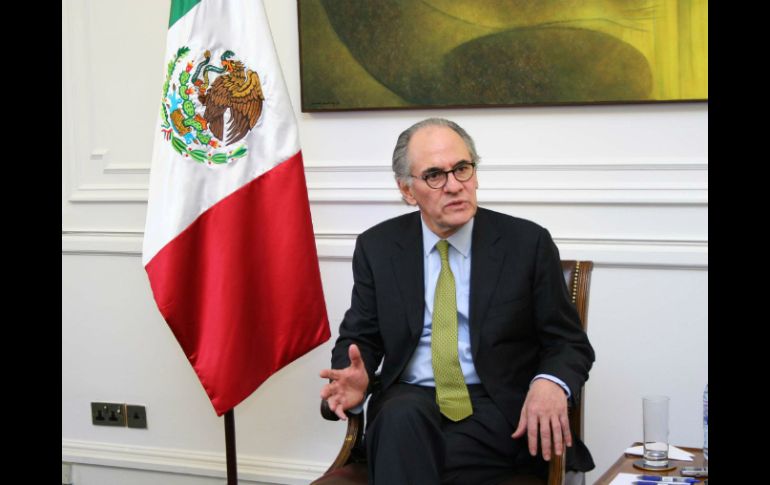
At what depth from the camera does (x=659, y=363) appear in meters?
3.36

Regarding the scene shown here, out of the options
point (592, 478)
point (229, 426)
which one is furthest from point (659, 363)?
point (229, 426)

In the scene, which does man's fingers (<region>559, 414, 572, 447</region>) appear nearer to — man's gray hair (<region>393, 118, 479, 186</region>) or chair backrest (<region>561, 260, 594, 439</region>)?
chair backrest (<region>561, 260, 594, 439</region>)

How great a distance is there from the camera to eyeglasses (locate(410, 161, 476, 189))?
9.02ft

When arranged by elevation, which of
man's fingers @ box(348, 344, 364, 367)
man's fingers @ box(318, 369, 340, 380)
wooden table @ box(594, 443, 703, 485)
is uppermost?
man's fingers @ box(348, 344, 364, 367)

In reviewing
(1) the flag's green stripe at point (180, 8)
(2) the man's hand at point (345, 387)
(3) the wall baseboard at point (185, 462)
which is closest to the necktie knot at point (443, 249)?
(2) the man's hand at point (345, 387)

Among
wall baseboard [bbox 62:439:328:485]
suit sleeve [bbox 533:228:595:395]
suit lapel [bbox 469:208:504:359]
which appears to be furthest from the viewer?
wall baseboard [bbox 62:439:328:485]

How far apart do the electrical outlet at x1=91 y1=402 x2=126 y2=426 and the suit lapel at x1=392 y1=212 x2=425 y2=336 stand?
1.87 metres

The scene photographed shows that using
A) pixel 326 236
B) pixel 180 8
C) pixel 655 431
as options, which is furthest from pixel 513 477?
pixel 180 8

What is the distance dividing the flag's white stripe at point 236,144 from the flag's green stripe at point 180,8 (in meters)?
0.01

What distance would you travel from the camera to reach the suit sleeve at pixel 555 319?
263 cm

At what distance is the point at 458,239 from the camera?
9.30ft

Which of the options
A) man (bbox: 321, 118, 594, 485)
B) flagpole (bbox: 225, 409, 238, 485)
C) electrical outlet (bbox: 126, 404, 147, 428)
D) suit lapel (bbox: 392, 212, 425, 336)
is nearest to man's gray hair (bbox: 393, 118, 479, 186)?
man (bbox: 321, 118, 594, 485)

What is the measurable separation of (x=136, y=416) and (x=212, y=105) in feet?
5.24

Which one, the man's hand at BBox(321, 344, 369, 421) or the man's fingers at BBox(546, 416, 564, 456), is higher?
the man's hand at BBox(321, 344, 369, 421)
